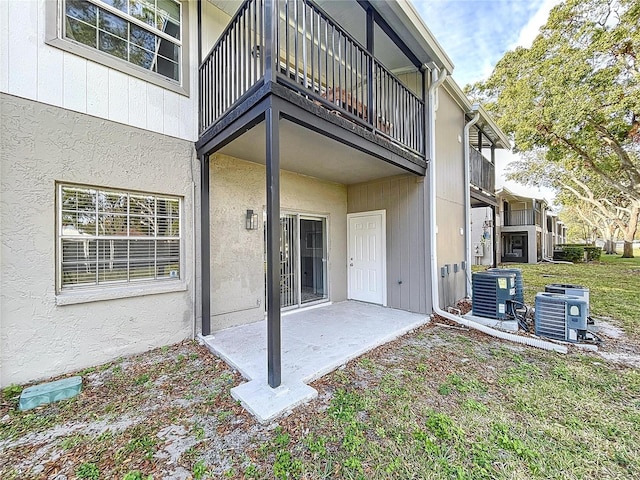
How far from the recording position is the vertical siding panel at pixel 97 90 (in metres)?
3.58

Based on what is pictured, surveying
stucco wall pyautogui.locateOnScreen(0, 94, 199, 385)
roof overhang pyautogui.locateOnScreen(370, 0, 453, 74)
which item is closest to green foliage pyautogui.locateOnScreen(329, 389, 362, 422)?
stucco wall pyautogui.locateOnScreen(0, 94, 199, 385)

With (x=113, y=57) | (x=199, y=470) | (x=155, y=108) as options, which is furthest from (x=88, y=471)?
(x=113, y=57)

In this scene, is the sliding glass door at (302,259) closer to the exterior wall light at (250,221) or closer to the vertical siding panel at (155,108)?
the exterior wall light at (250,221)

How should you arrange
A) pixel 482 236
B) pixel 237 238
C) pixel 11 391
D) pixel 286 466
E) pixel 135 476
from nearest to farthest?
pixel 135 476, pixel 286 466, pixel 11 391, pixel 237 238, pixel 482 236

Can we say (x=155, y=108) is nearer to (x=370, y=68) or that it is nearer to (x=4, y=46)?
(x=4, y=46)

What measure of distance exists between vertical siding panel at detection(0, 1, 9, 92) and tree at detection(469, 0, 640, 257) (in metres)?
14.3

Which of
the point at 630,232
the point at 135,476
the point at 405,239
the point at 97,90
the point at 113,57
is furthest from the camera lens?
the point at 630,232

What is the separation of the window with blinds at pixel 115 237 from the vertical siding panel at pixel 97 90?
39.3 inches

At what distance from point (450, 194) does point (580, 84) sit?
26.8ft

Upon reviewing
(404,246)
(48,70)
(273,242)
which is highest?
(48,70)

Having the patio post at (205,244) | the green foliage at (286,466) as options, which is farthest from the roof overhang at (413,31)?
the green foliage at (286,466)

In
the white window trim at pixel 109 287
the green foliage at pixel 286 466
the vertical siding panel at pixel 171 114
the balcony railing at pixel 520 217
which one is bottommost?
the green foliage at pixel 286 466

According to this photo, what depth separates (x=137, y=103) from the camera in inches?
156

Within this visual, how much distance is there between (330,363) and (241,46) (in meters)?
4.24
